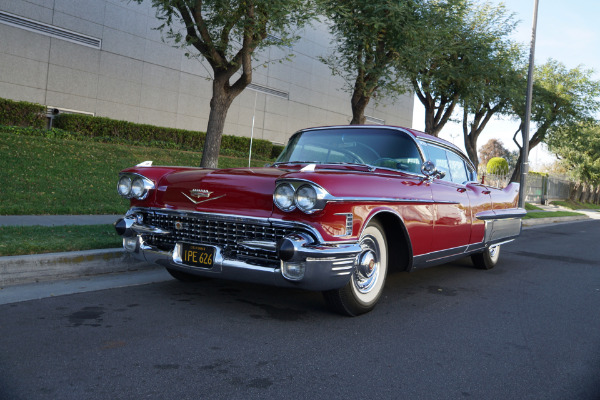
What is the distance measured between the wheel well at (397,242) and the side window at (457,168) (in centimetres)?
158

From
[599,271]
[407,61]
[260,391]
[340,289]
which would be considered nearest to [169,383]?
[260,391]

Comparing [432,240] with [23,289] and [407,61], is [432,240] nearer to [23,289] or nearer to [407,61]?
[23,289]

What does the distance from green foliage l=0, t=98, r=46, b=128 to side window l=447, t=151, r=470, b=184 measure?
12827 millimetres

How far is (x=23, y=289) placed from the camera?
442 cm

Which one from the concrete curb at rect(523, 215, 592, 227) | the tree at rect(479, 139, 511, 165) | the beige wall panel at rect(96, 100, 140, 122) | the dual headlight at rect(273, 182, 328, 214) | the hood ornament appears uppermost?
the tree at rect(479, 139, 511, 165)

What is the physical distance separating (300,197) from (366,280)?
1.09 m

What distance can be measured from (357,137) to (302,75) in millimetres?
21320

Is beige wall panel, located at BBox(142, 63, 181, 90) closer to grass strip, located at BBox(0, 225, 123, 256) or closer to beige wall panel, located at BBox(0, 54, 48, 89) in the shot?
beige wall panel, located at BBox(0, 54, 48, 89)

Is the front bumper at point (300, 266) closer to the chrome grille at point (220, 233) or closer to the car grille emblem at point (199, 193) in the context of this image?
the chrome grille at point (220, 233)

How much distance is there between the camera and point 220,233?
3963 millimetres

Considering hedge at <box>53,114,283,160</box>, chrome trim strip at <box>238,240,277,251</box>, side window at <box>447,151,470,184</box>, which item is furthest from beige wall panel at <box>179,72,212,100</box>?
chrome trim strip at <box>238,240,277,251</box>

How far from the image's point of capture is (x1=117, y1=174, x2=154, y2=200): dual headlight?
4.38 m

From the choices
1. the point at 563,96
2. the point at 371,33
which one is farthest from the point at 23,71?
the point at 563,96

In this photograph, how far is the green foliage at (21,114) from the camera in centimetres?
1401
